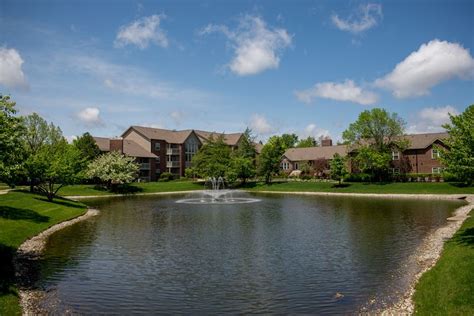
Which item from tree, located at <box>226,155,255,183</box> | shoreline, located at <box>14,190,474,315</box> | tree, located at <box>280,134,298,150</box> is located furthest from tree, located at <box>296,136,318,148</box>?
shoreline, located at <box>14,190,474,315</box>

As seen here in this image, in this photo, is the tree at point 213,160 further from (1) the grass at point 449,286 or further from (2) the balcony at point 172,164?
(1) the grass at point 449,286

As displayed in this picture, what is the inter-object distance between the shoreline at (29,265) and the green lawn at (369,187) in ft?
159

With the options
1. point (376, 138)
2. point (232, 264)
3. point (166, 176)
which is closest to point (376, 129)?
point (376, 138)

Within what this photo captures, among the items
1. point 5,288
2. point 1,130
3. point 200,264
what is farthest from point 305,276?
point 1,130

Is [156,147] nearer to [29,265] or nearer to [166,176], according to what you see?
[166,176]

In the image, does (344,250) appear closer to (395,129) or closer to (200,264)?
(200,264)

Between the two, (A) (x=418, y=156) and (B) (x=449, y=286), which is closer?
(B) (x=449, y=286)

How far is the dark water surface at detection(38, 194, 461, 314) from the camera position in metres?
16.1

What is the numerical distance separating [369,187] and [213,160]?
3234 centimetres

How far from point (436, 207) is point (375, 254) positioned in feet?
85.1

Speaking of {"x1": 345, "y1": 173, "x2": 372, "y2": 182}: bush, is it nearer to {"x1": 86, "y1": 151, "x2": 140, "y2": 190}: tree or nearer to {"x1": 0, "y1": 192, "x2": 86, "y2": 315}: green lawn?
{"x1": 86, "y1": 151, "x2": 140, "y2": 190}: tree

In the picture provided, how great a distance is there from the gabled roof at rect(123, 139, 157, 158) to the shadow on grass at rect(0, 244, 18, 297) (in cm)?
6502

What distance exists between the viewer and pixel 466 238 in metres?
24.4

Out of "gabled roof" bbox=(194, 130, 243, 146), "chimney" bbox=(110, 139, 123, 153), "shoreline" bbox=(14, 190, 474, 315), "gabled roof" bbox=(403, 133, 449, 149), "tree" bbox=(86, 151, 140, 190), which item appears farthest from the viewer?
"gabled roof" bbox=(194, 130, 243, 146)
